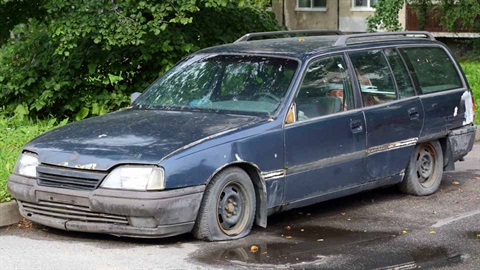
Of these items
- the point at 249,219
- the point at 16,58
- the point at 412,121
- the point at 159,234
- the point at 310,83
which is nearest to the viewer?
the point at 159,234

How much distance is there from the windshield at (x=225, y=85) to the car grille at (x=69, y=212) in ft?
4.99

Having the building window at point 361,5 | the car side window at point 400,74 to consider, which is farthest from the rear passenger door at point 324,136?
the building window at point 361,5

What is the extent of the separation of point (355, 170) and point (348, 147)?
24 cm

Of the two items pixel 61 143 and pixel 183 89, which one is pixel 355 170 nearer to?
pixel 183 89

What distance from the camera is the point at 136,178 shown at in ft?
25.9

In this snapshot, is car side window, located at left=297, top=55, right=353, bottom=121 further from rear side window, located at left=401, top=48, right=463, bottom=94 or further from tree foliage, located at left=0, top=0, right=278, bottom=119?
tree foliage, located at left=0, top=0, right=278, bottom=119

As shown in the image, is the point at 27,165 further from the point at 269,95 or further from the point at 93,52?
the point at 93,52

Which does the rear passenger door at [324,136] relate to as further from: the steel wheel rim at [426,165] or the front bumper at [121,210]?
the steel wheel rim at [426,165]

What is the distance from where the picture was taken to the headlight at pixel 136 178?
7.88m

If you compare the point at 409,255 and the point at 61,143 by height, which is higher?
the point at 61,143

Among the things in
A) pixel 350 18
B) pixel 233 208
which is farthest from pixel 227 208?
pixel 350 18

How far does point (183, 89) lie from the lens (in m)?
9.55

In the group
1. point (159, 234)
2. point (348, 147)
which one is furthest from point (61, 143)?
point (348, 147)

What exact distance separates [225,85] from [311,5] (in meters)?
35.7
